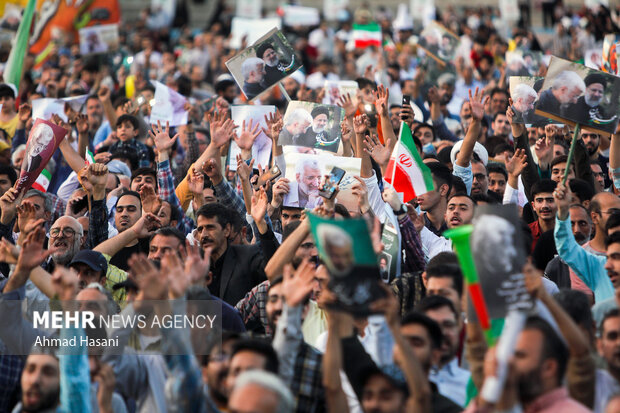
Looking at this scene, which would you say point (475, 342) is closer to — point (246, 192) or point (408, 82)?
point (246, 192)

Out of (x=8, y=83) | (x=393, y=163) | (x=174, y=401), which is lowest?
(x=174, y=401)

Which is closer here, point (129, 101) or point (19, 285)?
point (19, 285)

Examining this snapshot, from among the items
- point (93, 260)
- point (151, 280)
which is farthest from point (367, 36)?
point (151, 280)

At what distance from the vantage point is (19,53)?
12875 millimetres

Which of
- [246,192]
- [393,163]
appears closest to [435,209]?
[393,163]

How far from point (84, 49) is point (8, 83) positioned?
3.60m

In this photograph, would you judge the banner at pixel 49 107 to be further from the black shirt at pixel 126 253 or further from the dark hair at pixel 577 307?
the dark hair at pixel 577 307

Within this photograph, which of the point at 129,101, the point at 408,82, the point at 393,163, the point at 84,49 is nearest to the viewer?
the point at 393,163

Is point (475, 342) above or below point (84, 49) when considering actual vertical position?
below

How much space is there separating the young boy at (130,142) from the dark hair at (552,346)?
6.47 metres

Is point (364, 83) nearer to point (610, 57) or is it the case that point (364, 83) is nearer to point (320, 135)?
point (610, 57)

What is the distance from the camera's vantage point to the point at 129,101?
11203 mm

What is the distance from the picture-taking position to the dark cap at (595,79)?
742 cm

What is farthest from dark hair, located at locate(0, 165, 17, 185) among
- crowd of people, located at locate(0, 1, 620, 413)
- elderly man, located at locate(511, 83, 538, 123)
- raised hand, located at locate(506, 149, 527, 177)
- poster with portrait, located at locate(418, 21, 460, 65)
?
poster with portrait, located at locate(418, 21, 460, 65)
